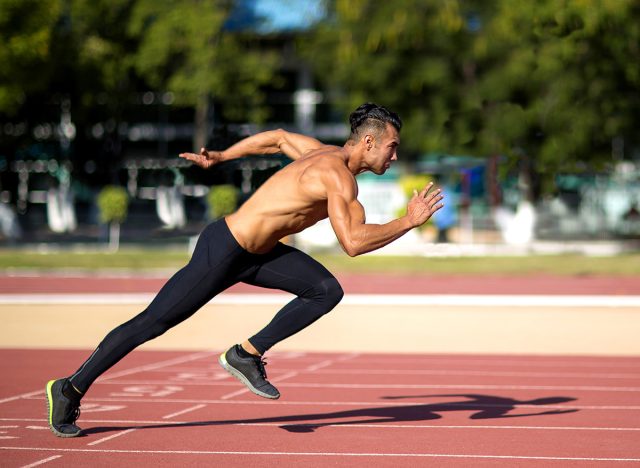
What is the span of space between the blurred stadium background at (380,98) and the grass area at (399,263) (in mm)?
3445

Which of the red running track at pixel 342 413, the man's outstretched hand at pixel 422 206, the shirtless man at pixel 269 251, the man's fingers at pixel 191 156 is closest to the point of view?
the man's outstretched hand at pixel 422 206

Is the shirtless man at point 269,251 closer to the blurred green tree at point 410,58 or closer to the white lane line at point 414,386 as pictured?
the white lane line at point 414,386

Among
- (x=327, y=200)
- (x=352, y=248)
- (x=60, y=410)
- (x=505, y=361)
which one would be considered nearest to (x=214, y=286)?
(x=327, y=200)

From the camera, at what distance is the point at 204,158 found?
28.3 feet

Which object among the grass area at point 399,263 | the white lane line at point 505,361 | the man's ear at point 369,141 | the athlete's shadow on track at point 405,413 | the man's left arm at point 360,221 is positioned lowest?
the athlete's shadow on track at point 405,413

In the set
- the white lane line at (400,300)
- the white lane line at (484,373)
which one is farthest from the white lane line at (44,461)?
the white lane line at (400,300)

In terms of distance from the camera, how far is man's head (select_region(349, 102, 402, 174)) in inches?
307

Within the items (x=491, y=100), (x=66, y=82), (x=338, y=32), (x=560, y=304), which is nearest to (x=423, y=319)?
(x=560, y=304)

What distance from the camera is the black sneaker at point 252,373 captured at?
26.9ft

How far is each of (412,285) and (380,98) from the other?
16815mm

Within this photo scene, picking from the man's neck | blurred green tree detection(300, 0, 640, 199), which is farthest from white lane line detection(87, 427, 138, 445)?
blurred green tree detection(300, 0, 640, 199)

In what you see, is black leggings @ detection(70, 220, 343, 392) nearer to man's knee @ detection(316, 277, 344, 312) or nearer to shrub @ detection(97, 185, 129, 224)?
man's knee @ detection(316, 277, 344, 312)

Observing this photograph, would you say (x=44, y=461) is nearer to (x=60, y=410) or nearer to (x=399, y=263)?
(x=60, y=410)

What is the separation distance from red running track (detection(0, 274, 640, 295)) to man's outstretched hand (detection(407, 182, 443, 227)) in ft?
52.1
